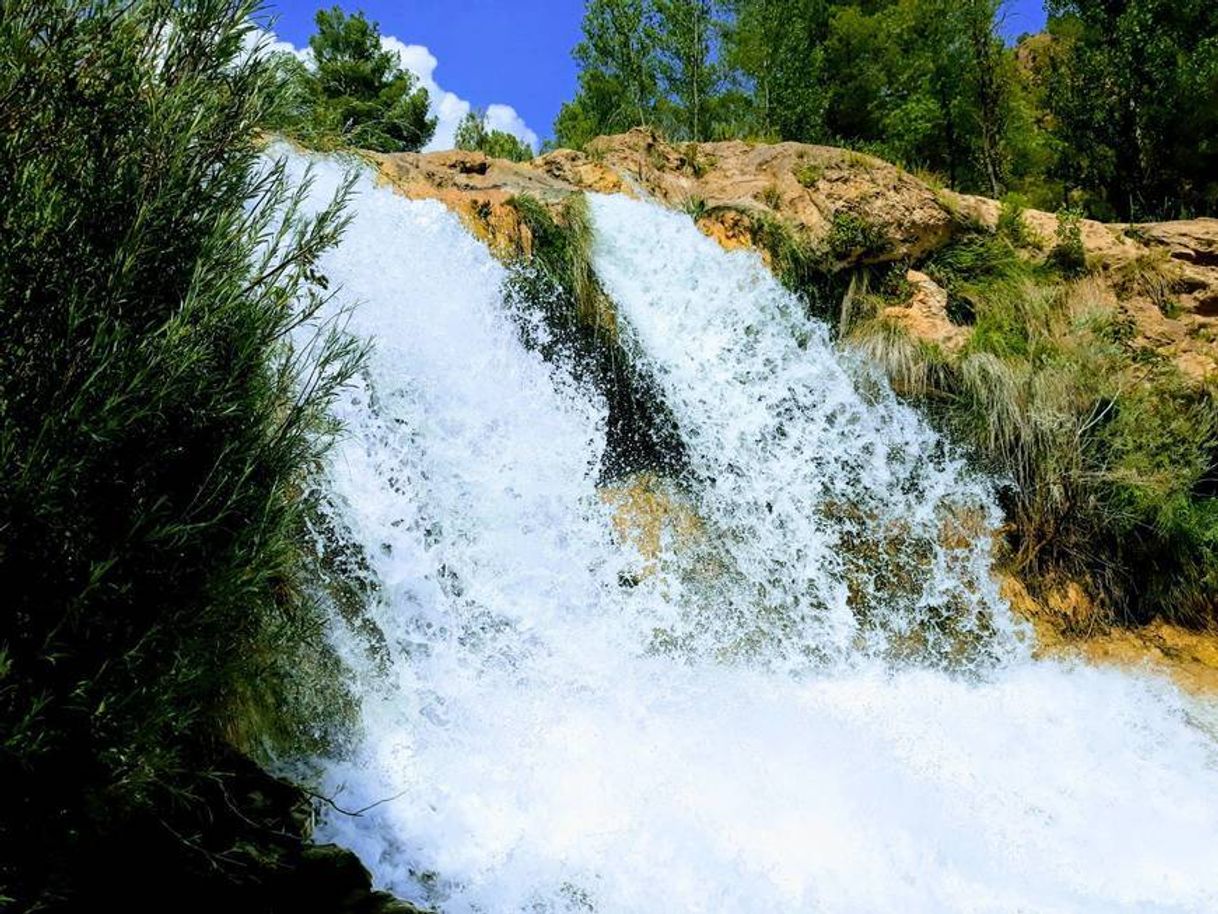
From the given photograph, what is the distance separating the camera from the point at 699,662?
5938 millimetres

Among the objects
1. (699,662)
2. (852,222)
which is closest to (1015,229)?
(852,222)

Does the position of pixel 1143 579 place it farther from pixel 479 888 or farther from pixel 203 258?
pixel 203 258

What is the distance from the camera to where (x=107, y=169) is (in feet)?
9.73

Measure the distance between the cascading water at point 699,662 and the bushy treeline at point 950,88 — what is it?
21.7ft

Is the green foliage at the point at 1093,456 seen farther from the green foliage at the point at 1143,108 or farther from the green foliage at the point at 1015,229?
the green foliage at the point at 1143,108

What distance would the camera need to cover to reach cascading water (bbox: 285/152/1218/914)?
13.5 feet

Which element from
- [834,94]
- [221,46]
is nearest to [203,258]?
[221,46]

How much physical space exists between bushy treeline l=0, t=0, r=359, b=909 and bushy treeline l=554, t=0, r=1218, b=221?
1007 cm

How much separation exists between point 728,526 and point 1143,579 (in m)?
3.49

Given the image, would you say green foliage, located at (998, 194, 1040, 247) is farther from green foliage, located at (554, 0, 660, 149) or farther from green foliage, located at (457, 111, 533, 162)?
green foliage, located at (554, 0, 660, 149)

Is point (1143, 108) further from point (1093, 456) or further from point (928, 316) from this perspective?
point (1093, 456)

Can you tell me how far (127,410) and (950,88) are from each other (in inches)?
730

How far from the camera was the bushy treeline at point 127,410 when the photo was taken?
2.64 metres

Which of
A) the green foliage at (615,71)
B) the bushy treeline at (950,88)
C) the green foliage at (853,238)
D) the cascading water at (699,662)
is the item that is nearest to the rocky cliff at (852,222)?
the green foliage at (853,238)
